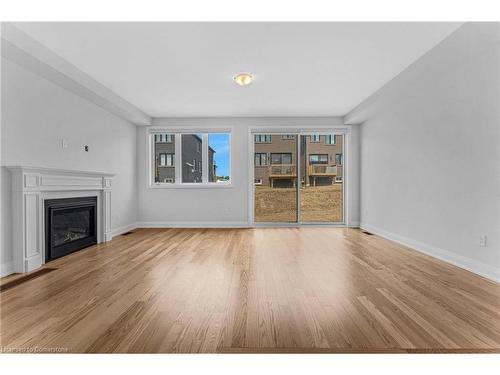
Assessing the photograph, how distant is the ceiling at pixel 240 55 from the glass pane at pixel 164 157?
160 cm

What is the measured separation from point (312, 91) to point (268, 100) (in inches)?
33.6

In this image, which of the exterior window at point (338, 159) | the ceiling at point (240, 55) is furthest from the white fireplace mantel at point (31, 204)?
the exterior window at point (338, 159)

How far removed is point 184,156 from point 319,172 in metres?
3.28

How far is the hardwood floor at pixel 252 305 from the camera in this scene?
1.63 metres

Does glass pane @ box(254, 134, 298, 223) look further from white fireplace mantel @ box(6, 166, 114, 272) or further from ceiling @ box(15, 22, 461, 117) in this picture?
white fireplace mantel @ box(6, 166, 114, 272)

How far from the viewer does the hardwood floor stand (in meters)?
1.63

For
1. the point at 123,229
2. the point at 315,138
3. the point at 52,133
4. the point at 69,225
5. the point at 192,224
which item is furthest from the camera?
the point at 315,138

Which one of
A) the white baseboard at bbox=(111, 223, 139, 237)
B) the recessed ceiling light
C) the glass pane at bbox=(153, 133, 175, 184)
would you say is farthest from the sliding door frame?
the white baseboard at bbox=(111, 223, 139, 237)

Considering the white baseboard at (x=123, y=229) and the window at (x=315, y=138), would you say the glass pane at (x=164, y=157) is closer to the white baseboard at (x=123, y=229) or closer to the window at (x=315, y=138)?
the white baseboard at (x=123, y=229)

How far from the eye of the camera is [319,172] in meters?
6.45

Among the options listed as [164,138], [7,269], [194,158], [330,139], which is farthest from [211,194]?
[7,269]

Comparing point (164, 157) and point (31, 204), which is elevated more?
point (164, 157)

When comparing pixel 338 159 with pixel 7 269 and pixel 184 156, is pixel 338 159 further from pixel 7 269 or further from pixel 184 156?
pixel 7 269
